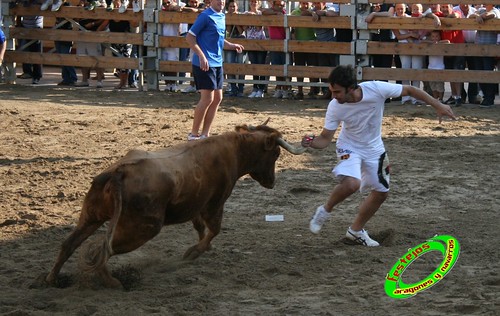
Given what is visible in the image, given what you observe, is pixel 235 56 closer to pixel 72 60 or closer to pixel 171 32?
pixel 171 32

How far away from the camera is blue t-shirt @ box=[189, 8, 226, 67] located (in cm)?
1262

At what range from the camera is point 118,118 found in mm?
15117

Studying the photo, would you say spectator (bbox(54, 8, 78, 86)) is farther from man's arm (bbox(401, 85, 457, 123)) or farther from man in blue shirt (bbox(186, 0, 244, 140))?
man's arm (bbox(401, 85, 457, 123))

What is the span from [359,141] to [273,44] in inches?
406

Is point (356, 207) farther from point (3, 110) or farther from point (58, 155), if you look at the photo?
point (3, 110)

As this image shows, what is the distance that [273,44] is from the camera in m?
18.0

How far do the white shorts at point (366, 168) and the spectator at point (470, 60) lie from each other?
9645mm

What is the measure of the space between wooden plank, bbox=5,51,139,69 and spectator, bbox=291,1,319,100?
3215mm

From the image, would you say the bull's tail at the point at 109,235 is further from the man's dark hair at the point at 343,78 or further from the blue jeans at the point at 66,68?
the blue jeans at the point at 66,68

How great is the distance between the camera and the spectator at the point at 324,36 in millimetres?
17625

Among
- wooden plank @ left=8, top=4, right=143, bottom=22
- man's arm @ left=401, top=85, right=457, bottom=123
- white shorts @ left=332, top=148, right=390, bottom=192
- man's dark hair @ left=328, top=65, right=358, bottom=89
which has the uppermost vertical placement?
wooden plank @ left=8, top=4, right=143, bottom=22

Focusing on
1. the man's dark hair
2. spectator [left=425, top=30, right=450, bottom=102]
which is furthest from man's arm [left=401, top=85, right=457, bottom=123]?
spectator [left=425, top=30, right=450, bottom=102]

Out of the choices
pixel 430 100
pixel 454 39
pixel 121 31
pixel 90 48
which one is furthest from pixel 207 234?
pixel 90 48

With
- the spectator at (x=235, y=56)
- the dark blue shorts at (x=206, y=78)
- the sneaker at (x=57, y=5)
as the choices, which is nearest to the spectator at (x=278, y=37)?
the spectator at (x=235, y=56)
